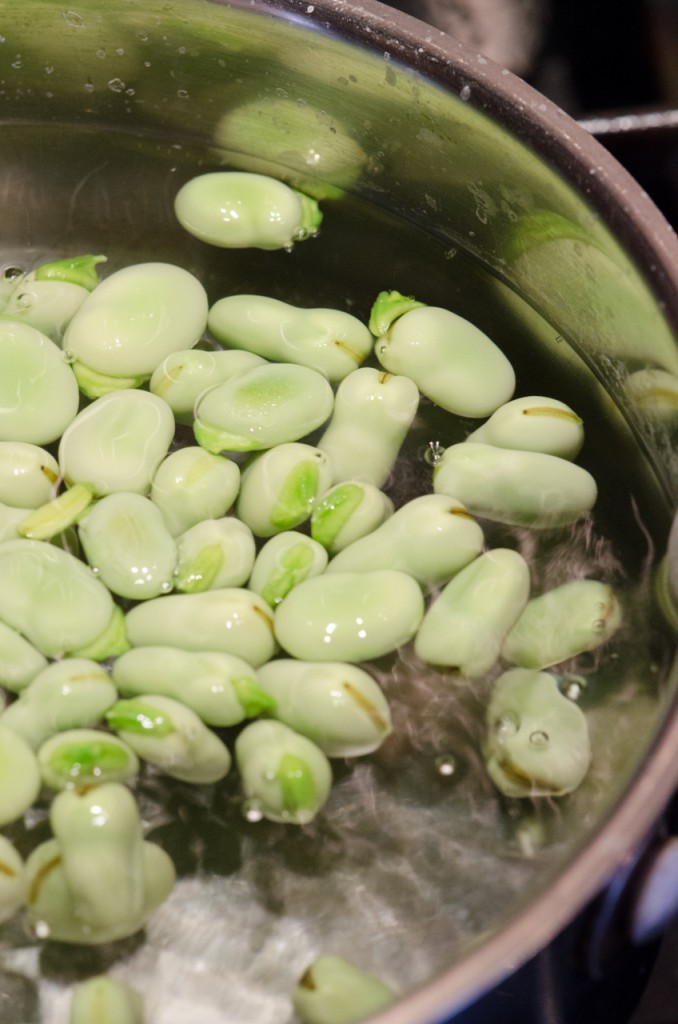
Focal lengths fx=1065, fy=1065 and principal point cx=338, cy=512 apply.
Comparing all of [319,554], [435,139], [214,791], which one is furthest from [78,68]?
[214,791]

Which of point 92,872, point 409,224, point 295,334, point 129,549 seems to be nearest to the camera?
point 92,872

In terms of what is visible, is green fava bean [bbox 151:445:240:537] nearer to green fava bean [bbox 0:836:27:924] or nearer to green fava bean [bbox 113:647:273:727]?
green fava bean [bbox 113:647:273:727]

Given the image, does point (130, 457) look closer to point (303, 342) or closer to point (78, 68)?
point (303, 342)

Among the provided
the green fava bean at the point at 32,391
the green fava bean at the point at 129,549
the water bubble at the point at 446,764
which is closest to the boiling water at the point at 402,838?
the water bubble at the point at 446,764

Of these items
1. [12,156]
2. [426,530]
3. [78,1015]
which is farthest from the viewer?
[12,156]

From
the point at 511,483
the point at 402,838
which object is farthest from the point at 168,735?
the point at 511,483

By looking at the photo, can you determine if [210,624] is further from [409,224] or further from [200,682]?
[409,224]

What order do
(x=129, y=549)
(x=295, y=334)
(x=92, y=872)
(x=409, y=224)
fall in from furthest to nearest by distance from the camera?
(x=409, y=224)
(x=295, y=334)
(x=129, y=549)
(x=92, y=872)
